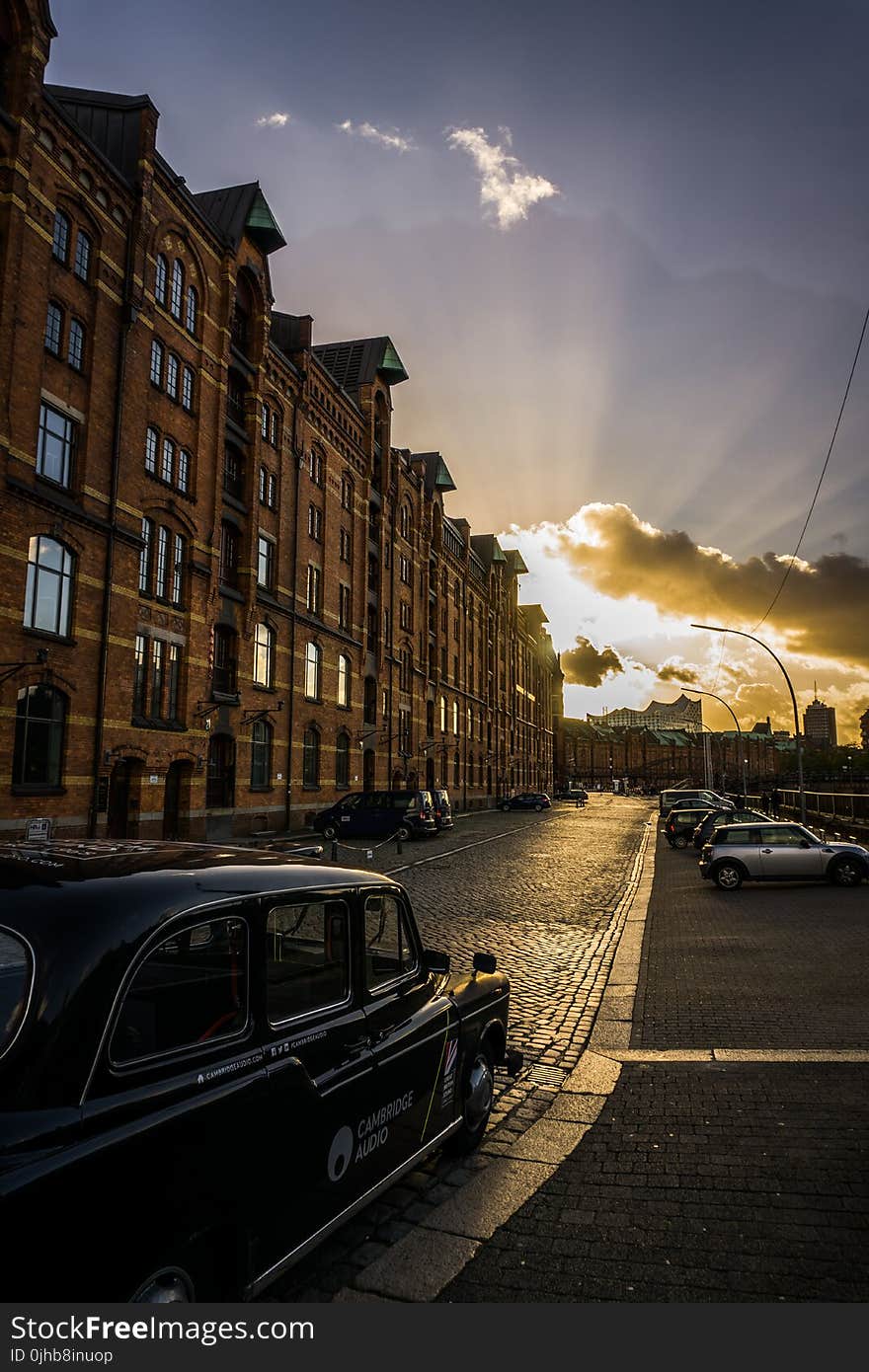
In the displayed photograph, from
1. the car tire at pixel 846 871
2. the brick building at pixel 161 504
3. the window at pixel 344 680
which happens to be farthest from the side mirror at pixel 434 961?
the window at pixel 344 680

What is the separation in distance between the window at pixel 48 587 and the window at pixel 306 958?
16898 mm

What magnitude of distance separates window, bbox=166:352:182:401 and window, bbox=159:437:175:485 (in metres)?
1.34

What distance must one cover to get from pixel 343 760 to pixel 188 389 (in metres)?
17.7

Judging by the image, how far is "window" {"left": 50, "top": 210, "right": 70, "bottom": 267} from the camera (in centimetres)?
1967

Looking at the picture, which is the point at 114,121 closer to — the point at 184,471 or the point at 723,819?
the point at 184,471

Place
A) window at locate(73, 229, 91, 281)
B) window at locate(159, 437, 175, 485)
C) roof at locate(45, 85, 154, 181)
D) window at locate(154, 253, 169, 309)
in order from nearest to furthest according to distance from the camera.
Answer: window at locate(73, 229, 91, 281), roof at locate(45, 85, 154, 181), window at locate(154, 253, 169, 309), window at locate(159, 437, 175, 485)

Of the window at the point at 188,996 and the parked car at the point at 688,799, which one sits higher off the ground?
the window at the point at 188,996

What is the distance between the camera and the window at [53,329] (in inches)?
768

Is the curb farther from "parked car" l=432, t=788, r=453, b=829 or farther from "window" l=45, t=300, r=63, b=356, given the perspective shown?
"parked car" l=432, t=788, r=453, b=829

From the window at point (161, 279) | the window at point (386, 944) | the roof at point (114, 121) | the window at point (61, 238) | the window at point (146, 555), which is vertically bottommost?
the window at point (386, 944)

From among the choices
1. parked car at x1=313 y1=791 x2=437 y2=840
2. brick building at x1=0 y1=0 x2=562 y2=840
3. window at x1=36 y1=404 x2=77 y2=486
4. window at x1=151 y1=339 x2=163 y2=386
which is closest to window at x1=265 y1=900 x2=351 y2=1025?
brick building at x1=0 y1=0 x2=562 y2=840

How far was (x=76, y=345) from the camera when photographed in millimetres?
20484

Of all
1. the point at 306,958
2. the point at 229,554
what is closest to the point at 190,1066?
the point at 306,958

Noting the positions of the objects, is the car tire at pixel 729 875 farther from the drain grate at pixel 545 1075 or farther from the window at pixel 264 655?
the window at pixel 264 655
